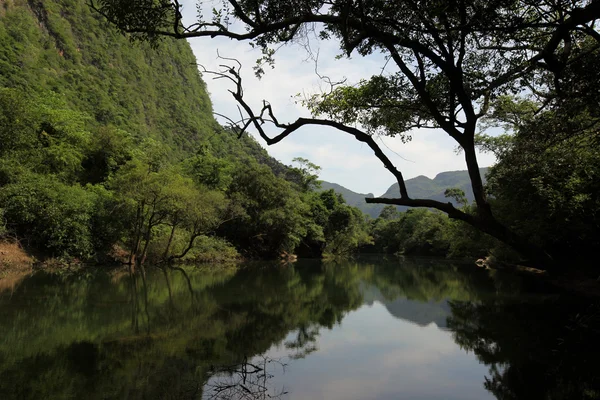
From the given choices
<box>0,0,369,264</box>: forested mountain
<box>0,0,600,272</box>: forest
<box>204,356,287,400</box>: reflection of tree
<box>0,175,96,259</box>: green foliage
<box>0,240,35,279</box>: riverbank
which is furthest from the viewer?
<box>0,0,369,264</box>: forested mountain

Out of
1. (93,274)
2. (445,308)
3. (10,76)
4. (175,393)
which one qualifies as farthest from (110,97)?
(175,393)

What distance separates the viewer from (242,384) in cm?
546

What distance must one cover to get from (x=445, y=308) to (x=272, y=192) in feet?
92.3

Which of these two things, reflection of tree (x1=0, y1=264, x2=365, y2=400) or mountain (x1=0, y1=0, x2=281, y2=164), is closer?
reflection of tree (x1=0, y1=264, x2=365, y2=400)

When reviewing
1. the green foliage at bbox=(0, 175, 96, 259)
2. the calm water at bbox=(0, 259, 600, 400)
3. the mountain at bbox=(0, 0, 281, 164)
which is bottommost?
the calm water at bbox=(0, 259, 600, 400)

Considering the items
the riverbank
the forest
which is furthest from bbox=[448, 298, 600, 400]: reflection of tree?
the riverbank

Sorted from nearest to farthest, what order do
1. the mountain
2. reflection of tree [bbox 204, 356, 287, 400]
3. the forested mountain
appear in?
reflection of tree [bbox 204, 356, 287, 400] < the forested mountain < the mountain

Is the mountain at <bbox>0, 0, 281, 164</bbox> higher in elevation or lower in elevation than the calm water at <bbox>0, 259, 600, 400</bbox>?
higher

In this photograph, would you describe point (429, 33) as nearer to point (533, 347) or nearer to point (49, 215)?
point (533, 347)

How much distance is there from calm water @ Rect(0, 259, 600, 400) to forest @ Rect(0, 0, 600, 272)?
2.07 metres

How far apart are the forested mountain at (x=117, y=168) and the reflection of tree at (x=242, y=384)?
3652 mm

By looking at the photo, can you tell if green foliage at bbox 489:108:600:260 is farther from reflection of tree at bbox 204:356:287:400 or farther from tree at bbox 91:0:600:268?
reflection of tree at bbox 204:356:287:400

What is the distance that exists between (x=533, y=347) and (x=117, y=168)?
2992cm

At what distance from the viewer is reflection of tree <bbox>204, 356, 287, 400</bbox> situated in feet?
16.7
